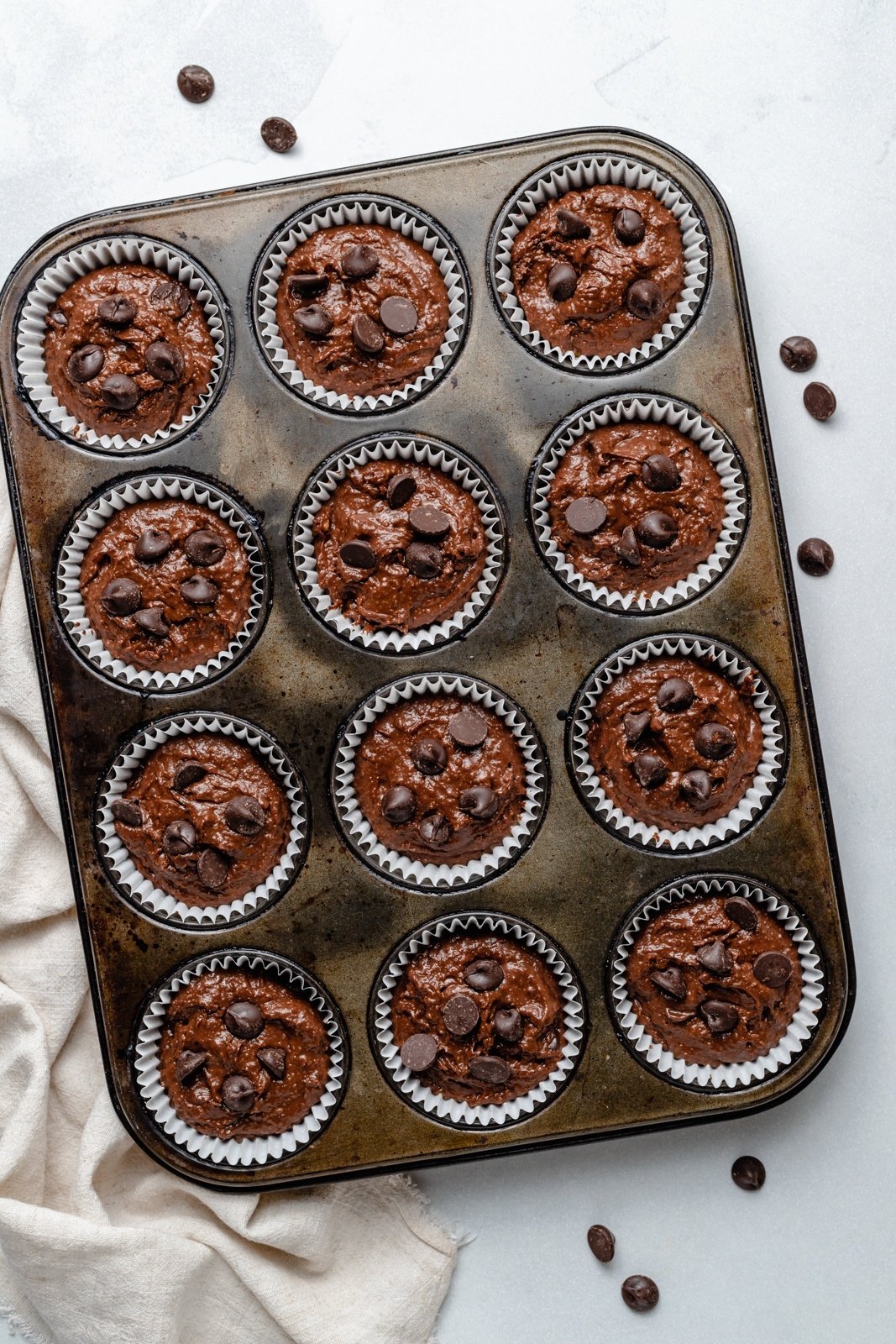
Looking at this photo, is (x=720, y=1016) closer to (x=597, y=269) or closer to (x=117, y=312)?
(x=597, y=269)

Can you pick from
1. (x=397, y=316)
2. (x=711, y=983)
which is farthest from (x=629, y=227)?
(x=711, y=983)

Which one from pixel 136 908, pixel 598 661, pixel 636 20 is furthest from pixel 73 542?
pixel 636 20

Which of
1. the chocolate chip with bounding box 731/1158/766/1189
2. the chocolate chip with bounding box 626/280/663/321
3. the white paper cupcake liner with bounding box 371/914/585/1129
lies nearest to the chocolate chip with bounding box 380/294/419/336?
the chocolate chip with bounding box 626/280/663/321

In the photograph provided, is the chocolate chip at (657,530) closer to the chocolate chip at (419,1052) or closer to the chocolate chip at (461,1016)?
the chocolate chip at (461,1016)

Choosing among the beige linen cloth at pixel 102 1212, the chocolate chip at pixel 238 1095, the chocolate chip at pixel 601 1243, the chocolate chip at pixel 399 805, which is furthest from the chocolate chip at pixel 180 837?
the chocolate chip at pixel 601 1243

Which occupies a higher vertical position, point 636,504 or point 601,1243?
point 636,504

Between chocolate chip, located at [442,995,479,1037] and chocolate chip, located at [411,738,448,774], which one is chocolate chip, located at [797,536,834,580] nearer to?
chocolate chip, located at [411,738,448,774]

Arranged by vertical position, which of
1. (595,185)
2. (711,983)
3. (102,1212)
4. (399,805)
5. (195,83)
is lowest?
(102,1212)
